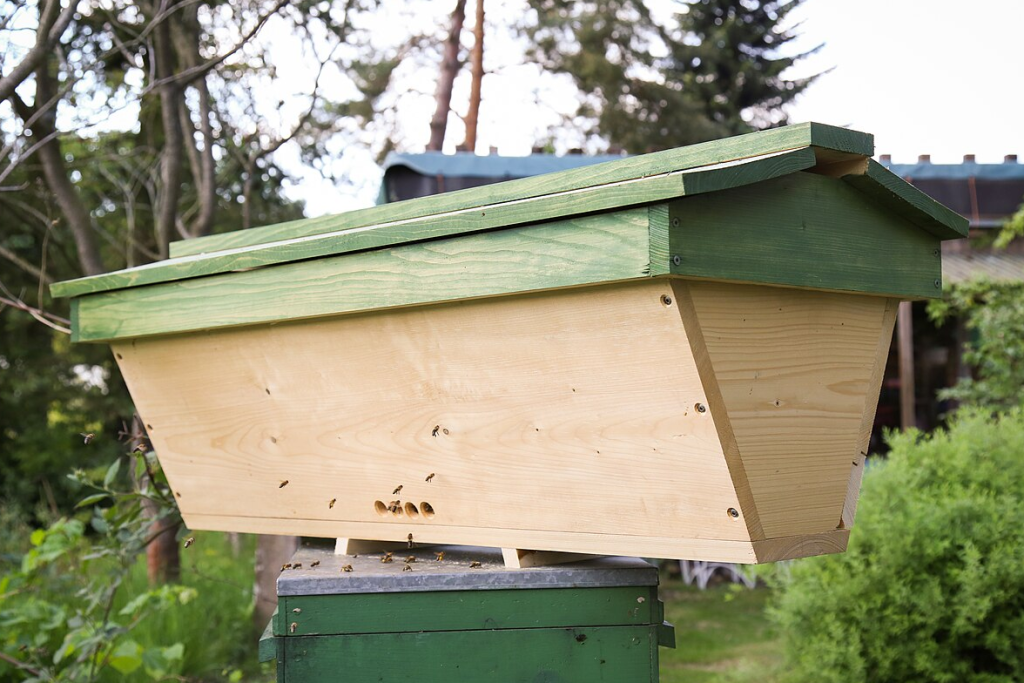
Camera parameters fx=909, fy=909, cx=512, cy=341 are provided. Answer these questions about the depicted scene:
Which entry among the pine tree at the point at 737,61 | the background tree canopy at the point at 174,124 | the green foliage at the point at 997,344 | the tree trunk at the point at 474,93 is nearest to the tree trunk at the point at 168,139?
the background tree canopy at the point at 174,124

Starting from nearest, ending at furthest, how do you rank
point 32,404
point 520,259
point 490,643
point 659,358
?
point 659,358
point 520,259
point 490,643
point 32,404

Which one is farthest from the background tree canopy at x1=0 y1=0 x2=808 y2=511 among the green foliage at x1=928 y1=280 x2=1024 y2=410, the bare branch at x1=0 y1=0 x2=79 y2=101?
the green foliage at x1=928 y1=280 x2=1024 y2=410

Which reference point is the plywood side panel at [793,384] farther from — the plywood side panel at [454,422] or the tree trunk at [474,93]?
the tree trunk at [474,93]

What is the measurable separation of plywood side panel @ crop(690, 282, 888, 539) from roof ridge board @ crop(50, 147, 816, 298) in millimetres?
181

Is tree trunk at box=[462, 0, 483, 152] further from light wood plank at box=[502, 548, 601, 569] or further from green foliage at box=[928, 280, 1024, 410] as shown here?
light wood plank at box=[502, 548, 601, 569]

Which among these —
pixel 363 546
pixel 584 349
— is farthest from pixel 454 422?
pixel 363 546

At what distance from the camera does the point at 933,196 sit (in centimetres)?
918

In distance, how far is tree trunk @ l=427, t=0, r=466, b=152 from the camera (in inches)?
476

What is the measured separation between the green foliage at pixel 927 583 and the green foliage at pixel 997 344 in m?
2.31

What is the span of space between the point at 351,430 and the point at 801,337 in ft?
3.15

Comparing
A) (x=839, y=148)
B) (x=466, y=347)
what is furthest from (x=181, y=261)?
(x=839, y=148)

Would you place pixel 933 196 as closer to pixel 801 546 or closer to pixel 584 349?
pixel 801 546

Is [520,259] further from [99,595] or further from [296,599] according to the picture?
[99,595]

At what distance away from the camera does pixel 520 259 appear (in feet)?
5.26
